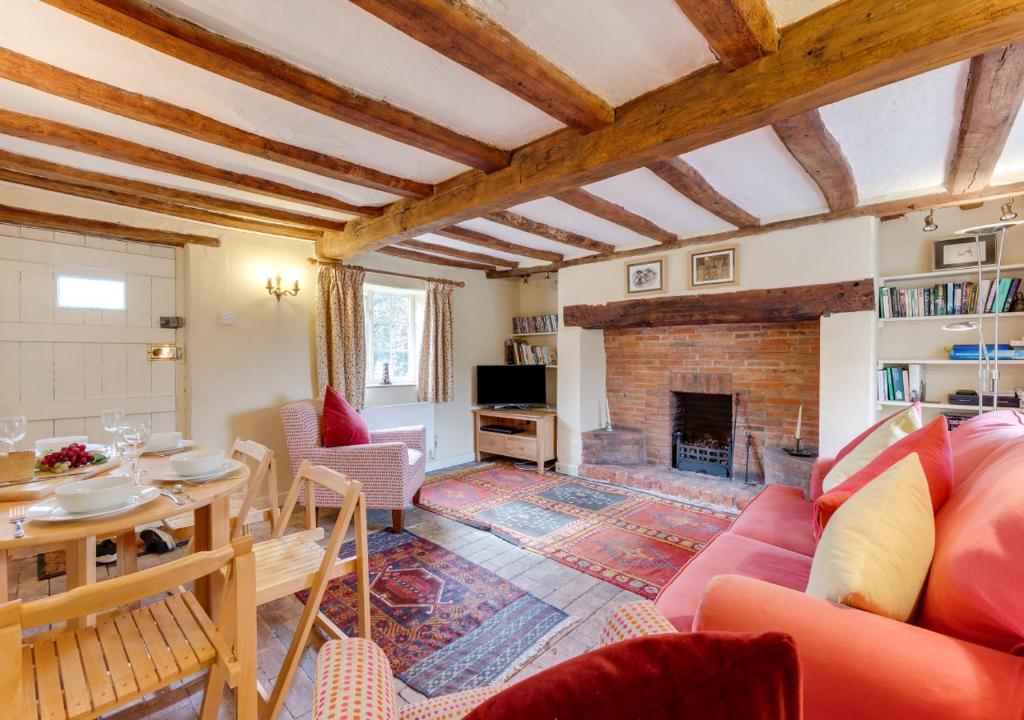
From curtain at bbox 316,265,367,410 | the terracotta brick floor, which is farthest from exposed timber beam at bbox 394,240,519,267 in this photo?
the terracotta brick floor

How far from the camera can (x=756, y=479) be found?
3.89 m

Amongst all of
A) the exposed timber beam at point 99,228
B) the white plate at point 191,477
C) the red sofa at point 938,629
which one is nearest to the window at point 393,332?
the exposed timber beam at point 99,228

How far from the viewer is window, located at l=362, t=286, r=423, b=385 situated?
14.5 feet

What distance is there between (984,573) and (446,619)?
189 cm

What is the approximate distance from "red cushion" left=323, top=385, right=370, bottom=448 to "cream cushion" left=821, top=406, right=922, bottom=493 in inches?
111

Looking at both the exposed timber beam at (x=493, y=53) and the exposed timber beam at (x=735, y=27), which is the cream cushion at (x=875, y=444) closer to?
the exposed timber beam at (x=735, y=27)

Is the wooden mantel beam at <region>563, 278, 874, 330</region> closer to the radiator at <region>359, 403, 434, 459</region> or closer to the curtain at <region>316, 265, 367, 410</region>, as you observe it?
the radiator at <region>359, 403, 434, 459</region>

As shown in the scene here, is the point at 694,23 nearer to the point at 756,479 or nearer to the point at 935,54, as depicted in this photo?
the point at 935,54

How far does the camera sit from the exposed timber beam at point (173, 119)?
162 cm

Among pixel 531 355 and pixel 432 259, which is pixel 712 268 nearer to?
pixel 531 355

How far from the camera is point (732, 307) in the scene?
11.7 feet

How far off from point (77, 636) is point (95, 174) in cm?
251

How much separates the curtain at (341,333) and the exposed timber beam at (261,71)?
207cm

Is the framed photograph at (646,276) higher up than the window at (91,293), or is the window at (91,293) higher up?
the framed photograph at (646,276)
